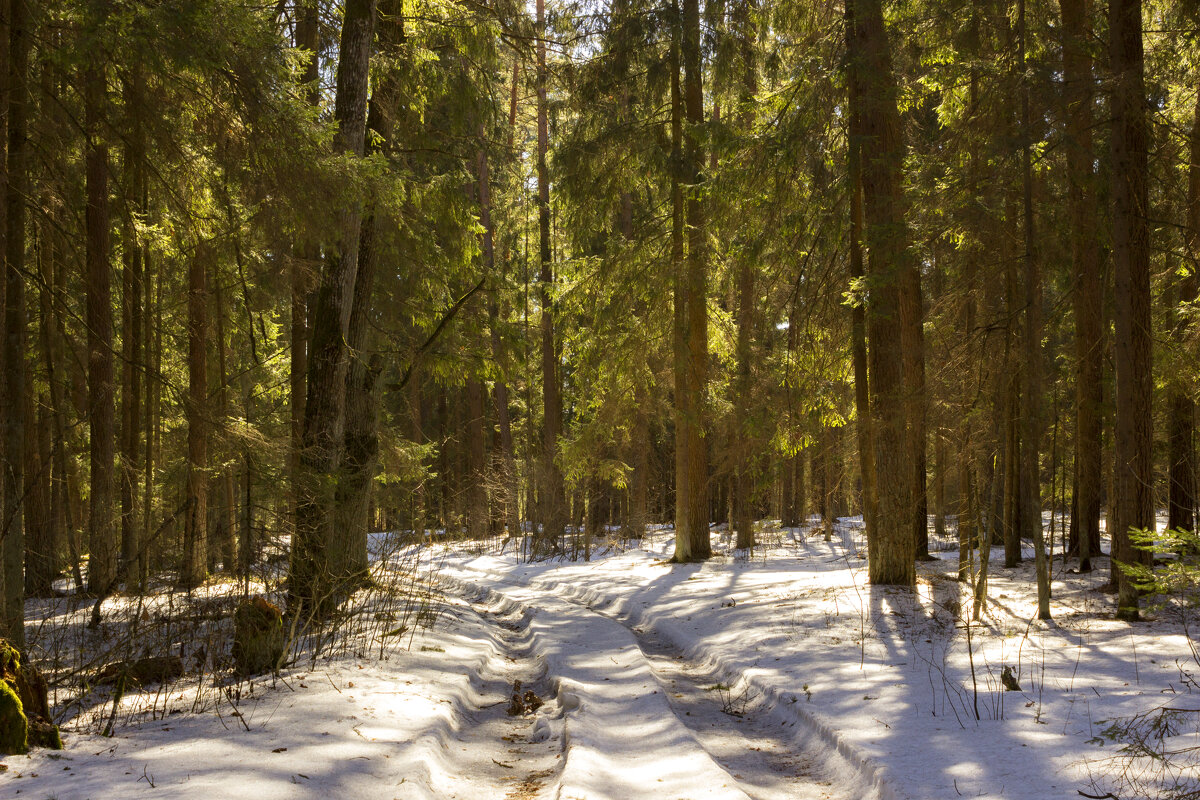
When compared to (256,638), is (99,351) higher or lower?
higher

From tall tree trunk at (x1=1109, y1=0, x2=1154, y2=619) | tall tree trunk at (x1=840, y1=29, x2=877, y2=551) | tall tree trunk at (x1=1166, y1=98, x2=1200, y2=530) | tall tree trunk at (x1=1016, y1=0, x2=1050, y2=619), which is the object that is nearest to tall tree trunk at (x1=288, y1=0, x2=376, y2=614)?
tall tree trunk at (x1=840, y1=29, x2=877, y2=551)

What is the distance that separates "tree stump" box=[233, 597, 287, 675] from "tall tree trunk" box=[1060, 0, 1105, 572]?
10898mm

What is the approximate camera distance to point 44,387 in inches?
666

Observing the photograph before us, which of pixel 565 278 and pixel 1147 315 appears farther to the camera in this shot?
pixel 565 278

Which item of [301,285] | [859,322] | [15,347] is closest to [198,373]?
[301,285]

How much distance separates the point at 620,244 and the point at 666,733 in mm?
12126

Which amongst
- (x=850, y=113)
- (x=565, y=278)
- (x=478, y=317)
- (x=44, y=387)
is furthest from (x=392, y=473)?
(x=850, y=113)

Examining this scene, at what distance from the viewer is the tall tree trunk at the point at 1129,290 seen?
29.2 feet

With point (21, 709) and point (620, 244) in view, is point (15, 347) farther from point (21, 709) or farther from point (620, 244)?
point (620, 244)

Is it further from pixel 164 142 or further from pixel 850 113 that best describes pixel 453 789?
pixel 850 113

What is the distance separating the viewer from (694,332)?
1617 centimetres

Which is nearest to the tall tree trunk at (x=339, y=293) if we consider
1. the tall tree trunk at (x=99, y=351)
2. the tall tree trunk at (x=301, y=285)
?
the tall tree trunk at (x=301, y=285)

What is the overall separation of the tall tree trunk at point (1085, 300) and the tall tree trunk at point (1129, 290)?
97cm

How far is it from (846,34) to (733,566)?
31.7ft
